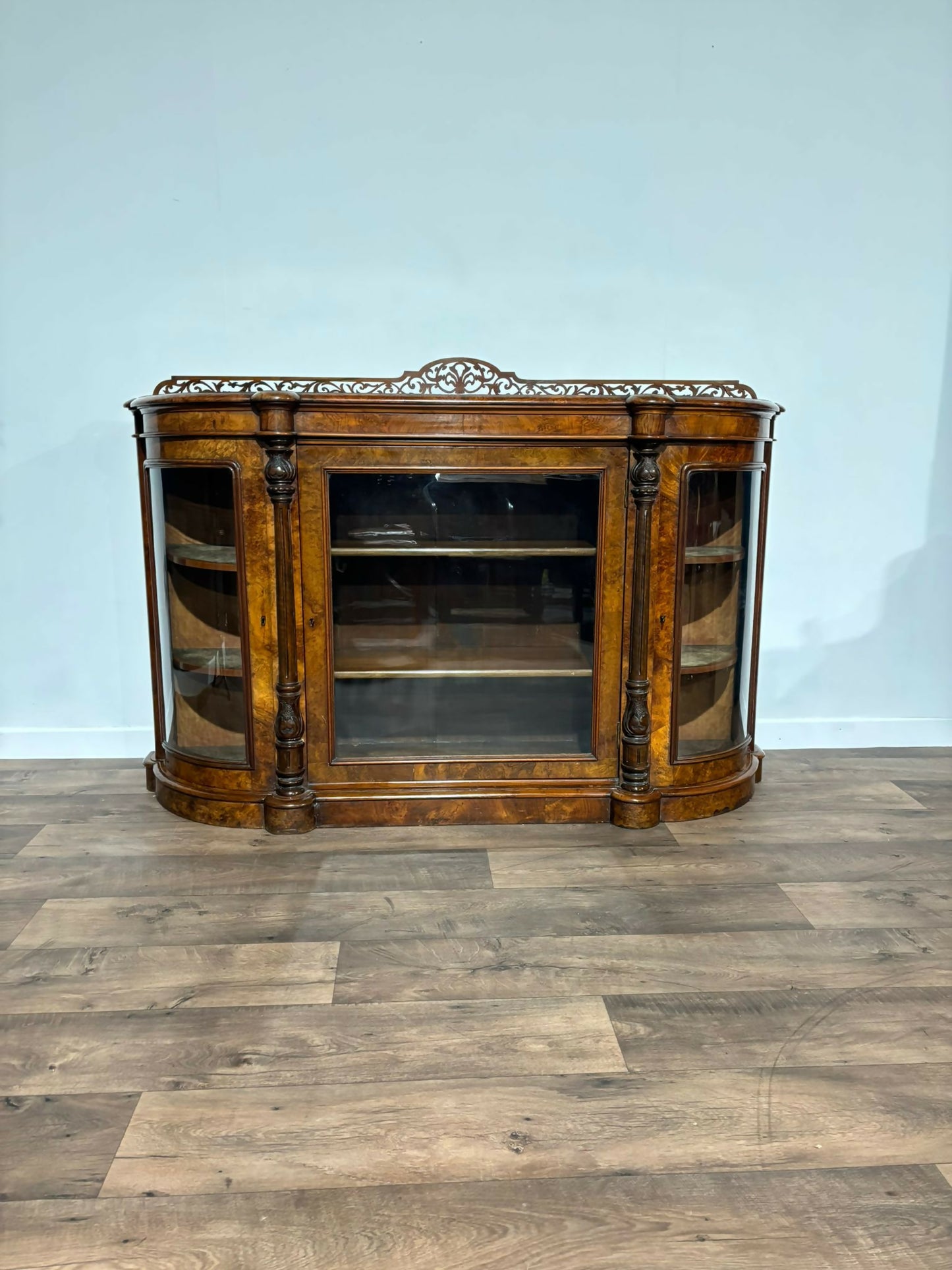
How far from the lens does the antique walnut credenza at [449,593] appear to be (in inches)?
92.3

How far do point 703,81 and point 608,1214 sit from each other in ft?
9.68

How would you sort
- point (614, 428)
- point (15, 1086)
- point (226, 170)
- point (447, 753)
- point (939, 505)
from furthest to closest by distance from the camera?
point (939, 505), point (226, 170), point (447, 753), point (614, 428), point (15, 1086)

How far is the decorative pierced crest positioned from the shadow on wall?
106 cm

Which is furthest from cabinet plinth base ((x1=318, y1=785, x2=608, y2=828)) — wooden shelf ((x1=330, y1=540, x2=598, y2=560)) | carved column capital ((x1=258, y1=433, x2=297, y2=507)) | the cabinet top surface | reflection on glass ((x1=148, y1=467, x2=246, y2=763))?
the cabinet top surface

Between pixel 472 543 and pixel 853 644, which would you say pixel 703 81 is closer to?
pixel 472 543

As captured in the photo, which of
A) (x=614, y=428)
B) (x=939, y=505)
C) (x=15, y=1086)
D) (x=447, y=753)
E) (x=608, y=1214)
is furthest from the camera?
(x=939, y=505)

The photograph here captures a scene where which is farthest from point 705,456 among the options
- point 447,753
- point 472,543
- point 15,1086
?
point 15,1086

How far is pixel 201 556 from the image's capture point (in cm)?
248

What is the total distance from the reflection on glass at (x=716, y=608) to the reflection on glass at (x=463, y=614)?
273mm

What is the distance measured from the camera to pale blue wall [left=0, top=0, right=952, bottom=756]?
2.69 meters

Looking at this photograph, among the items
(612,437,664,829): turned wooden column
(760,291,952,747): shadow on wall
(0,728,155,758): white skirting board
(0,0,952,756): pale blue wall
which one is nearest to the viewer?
(612,437,664,829): turned wooden column

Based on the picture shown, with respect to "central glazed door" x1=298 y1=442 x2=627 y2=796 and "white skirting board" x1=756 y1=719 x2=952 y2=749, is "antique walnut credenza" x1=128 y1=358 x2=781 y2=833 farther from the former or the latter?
"white skirting board" x1=756 y1=719 x2=952 y2=749

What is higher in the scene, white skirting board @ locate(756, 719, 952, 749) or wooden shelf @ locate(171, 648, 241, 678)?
wooden shelf @ locate(171, 648, 241, 678)

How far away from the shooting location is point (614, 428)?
7.73 feet
